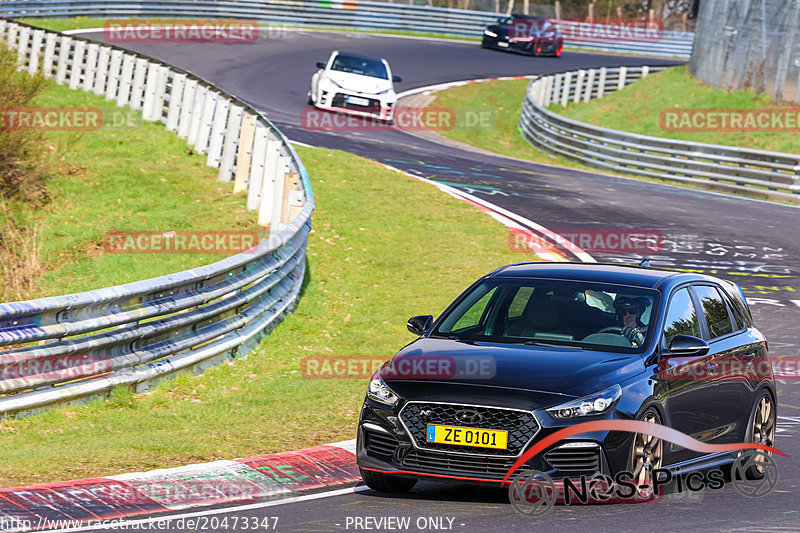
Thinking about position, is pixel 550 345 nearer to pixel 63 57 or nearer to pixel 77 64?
pixel 77 64

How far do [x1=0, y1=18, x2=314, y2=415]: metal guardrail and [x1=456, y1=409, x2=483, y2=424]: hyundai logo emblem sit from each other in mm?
3534

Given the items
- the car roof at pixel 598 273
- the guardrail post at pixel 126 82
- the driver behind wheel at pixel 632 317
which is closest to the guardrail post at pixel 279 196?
the car roof at pixel 598 273

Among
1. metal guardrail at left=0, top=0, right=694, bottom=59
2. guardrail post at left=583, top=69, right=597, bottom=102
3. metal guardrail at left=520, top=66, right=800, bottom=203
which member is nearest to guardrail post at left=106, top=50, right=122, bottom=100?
metal guardrail at left=520, top=66, right=800, bottom=203

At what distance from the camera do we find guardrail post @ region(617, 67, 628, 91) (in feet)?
146

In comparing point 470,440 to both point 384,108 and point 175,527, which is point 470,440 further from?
point 384,108

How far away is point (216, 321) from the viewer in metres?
11.6

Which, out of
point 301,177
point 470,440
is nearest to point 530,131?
point 301,177

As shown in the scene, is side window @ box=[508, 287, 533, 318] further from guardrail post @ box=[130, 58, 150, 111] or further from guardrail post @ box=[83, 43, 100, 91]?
guardrail post @ box=[83, 43, 100, 91]

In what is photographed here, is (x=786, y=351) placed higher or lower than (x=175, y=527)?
lower

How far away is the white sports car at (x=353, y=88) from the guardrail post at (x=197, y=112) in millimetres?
8157

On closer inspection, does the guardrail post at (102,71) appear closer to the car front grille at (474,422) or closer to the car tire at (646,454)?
the car front grille at (474,422)

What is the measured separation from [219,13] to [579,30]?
775 inches

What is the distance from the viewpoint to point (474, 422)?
727 cm

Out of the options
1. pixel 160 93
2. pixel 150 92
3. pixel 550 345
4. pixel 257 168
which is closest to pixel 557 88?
pixel 150 92
